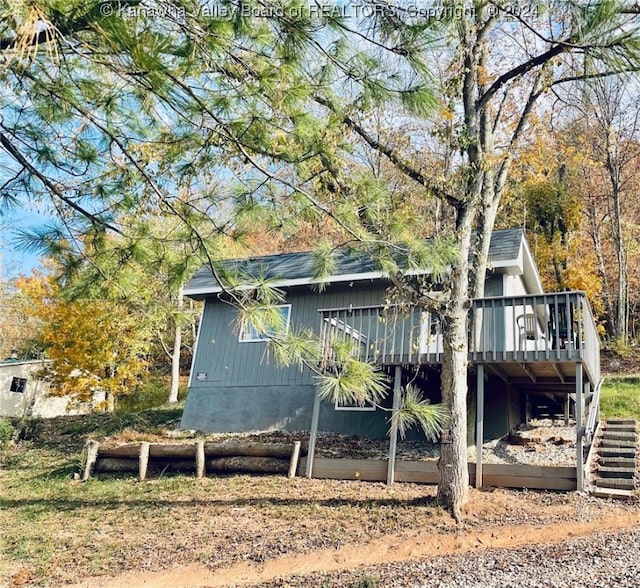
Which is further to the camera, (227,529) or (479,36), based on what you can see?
(479,36)

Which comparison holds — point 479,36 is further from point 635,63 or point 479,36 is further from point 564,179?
point 564,179

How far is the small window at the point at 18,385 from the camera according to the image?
22.3 meters

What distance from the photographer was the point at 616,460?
823 cm

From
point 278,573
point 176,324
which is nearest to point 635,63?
point 176,324

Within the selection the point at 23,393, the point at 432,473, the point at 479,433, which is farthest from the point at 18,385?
the point at 479,433

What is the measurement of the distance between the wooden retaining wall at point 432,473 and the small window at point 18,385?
1847 cm

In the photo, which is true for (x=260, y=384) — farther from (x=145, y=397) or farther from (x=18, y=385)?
(x=18, y=385)

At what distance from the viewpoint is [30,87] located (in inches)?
151

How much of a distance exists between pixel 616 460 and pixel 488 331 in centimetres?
273

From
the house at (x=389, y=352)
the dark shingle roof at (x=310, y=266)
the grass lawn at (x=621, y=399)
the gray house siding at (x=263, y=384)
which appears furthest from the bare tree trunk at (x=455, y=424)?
the grass lawn at (x=621, y=399)

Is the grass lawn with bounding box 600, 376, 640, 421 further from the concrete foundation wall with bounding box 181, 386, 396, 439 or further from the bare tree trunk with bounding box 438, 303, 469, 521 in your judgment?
the bare tree trunk with bounding box 438, 303, 469, 521

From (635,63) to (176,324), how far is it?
4.10 m

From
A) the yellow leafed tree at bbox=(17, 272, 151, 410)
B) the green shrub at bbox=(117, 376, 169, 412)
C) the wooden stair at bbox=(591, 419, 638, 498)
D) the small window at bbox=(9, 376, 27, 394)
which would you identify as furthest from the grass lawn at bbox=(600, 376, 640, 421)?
the small window at bbox=(9, 376, 27, 394)

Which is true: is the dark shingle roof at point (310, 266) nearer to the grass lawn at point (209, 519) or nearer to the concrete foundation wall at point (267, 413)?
the concrete foundation wall at point (267, 413)
